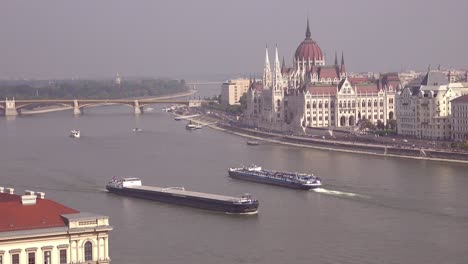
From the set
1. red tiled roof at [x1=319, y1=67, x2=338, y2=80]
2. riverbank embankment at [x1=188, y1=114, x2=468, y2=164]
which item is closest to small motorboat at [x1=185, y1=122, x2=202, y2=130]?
riverbank embankment at [x1=188, y1=114, x2=468, y2=164]

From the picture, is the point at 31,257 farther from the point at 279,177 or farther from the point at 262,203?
the point at 279,177

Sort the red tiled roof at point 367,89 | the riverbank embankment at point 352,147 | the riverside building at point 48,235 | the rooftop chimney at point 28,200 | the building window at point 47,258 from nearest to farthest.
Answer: the riverside building at point 48,235 → the building window at point 47,258 → the rooftop chimney at point 28,200 → the riverbank embankment at point 352,147 → the red tiled roof at point 367,89

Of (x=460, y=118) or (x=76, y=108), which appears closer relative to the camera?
(x=460, y=118)

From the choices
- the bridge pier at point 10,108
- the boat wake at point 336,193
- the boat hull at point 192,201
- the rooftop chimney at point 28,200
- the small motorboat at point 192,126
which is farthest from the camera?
the bridge pier at point 10,108

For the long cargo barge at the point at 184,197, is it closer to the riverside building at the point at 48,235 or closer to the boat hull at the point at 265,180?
the boat hull at the point at 265,180

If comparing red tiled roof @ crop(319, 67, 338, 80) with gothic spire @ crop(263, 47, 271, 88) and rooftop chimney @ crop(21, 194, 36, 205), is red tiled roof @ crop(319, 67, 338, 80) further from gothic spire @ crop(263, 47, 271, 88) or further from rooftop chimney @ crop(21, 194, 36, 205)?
rooftop chimney @ crop(21, 194, 36, 205)

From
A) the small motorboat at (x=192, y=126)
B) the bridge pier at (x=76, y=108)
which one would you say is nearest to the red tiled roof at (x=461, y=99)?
the small motorboat at (x=192, y=126)

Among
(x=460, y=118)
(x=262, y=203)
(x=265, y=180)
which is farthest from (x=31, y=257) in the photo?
(x=460, y=118)
